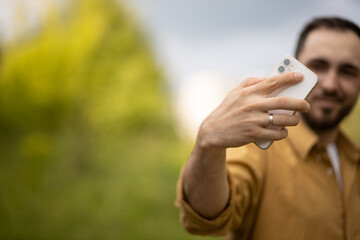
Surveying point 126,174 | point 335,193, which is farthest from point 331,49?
point 126,174

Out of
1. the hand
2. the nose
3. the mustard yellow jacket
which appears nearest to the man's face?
the nose

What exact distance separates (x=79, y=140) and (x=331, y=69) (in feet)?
32.4

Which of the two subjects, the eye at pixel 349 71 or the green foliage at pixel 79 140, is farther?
the green foliage at pixel 79 140

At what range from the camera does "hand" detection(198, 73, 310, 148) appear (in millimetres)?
946

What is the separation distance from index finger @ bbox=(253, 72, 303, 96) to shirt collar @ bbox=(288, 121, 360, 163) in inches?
29.3

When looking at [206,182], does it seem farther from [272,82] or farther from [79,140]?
[79,140]

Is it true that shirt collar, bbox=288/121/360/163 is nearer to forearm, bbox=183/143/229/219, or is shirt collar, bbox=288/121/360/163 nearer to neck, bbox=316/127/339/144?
neck, bbox=316/127/339/144

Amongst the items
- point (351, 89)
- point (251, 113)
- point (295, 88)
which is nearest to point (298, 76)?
point (295, 88)

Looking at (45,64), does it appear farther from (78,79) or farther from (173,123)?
(173,123)

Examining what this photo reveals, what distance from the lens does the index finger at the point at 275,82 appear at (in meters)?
0.97

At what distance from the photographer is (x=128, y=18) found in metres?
12.6

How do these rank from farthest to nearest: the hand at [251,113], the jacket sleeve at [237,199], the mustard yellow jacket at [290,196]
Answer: the mustard yellow jacket at [290,196] → the jacket sleeve at [237,199] → the hand at [251,113]

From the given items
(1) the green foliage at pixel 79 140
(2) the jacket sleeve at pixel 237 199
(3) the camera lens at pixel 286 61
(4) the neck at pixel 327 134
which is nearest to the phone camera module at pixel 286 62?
(3) the camera lens at pixel 286 61

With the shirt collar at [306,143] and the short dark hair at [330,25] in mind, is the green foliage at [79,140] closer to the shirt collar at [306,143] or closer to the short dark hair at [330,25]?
the shirt collar at [306,143]
